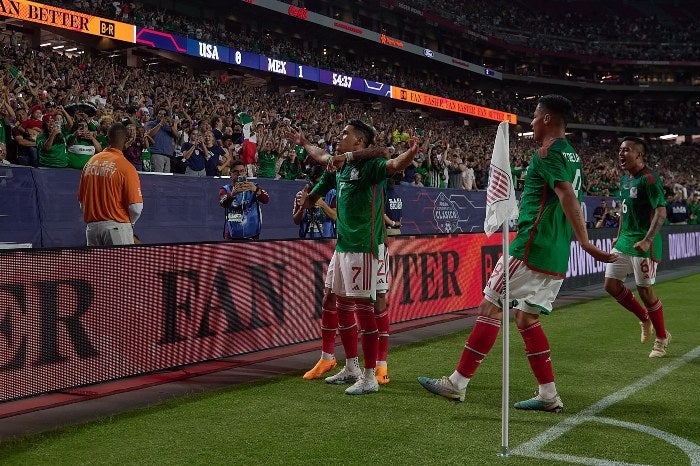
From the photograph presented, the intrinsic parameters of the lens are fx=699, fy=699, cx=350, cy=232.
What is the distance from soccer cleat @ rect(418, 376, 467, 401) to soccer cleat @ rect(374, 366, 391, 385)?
2.80 feet

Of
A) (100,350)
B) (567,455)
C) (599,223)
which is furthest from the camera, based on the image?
(599,223)

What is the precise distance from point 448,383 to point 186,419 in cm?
197

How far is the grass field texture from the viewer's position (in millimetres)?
4105

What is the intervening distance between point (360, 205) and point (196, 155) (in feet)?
30.1

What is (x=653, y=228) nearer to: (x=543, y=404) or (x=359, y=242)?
(x=543, y=404)

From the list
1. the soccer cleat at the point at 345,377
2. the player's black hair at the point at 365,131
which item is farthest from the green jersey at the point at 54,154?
the soccer cleat at the point at 345,377

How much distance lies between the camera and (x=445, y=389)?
5352mm

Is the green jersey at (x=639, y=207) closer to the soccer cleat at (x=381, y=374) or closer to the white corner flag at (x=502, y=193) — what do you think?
the soccer cleat at (x=381, y=374)

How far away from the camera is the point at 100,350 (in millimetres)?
5961

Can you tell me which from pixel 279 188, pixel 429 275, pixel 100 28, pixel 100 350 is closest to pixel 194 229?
pixel 279 188

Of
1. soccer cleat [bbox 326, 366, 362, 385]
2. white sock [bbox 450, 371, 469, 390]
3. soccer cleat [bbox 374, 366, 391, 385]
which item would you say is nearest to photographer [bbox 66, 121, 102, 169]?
soccer cleat [bbox 326, 366, 362, 385]

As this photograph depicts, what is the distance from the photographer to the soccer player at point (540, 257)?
5109mm

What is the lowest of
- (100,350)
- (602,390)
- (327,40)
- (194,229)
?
(602,390)

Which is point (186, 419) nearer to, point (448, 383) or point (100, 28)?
point (448, 383)
